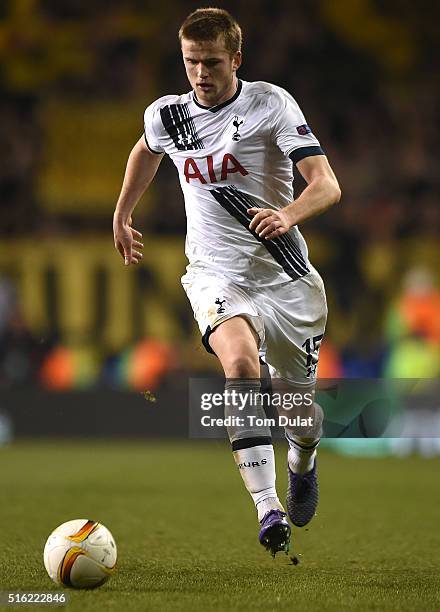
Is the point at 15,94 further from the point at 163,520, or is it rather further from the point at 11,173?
the point at 163,520

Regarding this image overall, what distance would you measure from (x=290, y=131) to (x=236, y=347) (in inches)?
37.9

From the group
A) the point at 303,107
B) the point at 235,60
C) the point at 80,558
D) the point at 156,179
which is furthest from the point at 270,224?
the point at 303,107

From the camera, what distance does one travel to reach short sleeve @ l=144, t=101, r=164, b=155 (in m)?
5.24

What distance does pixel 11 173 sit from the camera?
54.0 feet

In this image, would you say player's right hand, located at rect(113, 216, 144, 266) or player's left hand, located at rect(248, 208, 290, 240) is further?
player's right hand, located at rect(113, 216, 144, 266)

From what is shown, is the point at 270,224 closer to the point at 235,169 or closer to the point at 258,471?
the point at 235,169

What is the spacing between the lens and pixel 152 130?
17.2 feet

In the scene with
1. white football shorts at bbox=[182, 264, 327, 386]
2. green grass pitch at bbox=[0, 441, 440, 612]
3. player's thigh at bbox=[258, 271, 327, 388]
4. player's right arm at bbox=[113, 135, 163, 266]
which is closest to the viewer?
green grass pitch at bbox=[0, 441, 440, 612]

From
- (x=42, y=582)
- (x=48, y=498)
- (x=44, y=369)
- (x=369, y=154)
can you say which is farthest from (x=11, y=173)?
(x=42, y=582)

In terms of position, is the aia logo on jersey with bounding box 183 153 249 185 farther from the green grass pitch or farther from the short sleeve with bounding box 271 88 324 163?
the green grass pitch

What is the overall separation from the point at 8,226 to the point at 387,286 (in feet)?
17.3

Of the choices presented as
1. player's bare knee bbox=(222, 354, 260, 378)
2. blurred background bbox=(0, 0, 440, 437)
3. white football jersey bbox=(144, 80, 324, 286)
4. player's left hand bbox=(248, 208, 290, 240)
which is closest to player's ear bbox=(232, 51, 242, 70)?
white football jersey bbox=(144, 80, 324, 286)

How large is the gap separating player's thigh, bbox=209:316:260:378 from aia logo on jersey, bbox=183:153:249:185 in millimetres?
645

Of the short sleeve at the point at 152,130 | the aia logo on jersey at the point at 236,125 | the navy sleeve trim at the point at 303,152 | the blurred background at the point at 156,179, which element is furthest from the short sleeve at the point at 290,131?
the blurred background at the point at 156,179
